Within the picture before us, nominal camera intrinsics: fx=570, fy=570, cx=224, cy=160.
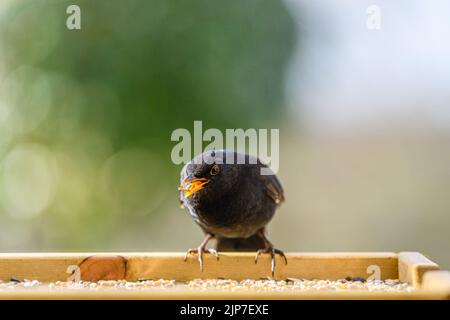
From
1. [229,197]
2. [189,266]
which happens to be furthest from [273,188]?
[189,266]

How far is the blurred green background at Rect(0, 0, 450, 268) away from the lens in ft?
13.3

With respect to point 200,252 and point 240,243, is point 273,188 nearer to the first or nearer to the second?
point 240,243

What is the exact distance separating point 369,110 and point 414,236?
3.30ft

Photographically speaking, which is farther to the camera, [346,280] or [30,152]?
[30,152]

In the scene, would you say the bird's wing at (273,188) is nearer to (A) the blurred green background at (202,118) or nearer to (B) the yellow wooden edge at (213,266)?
(B) the yellow wooden edge at (213,266)

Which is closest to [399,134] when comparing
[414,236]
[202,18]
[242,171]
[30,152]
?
[414,236]

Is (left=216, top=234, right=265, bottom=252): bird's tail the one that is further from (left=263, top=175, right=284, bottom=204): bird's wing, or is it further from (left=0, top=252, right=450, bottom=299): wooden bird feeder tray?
(left=0, top=252, right=450, bottom=299): wooden bird feeder tray

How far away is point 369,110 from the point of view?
412 cm

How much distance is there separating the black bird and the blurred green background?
1249 mm

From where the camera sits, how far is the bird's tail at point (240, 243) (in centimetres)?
280

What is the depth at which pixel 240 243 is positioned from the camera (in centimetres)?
286

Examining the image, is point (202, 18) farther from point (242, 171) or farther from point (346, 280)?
point (346, 280)

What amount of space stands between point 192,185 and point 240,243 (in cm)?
59

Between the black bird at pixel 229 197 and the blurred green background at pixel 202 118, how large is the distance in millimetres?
1249
